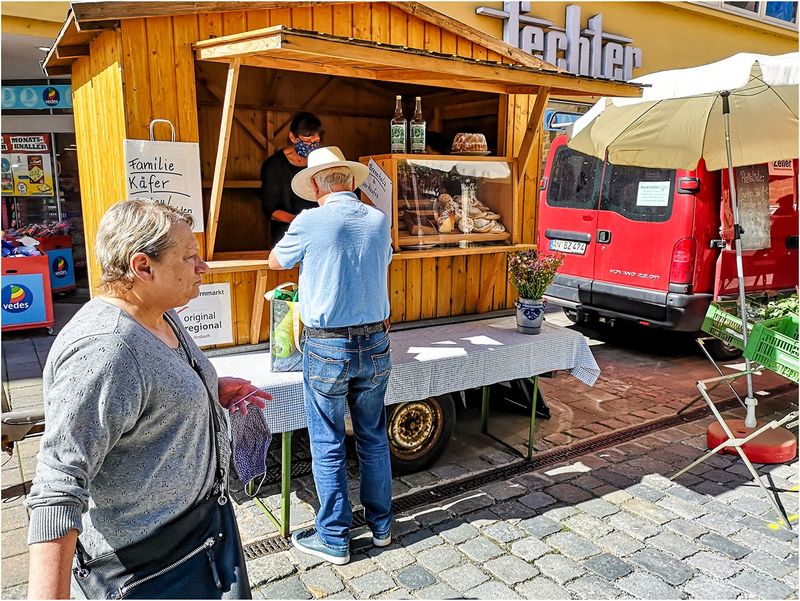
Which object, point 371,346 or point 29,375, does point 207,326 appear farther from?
point 29,375

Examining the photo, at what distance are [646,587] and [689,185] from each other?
4454 millimetres

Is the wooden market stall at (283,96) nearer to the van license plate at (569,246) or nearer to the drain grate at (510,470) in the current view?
the drain grate at (510,470)

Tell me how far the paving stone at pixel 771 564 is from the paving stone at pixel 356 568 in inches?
78.2

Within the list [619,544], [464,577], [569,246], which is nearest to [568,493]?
[619,544]

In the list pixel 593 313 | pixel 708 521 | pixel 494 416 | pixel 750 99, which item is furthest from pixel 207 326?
pixel 593 313

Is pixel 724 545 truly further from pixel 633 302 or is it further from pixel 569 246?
pixel 569 246

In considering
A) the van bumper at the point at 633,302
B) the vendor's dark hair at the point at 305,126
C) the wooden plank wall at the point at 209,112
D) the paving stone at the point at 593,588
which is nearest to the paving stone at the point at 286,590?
the paving stone at the point at 593,588

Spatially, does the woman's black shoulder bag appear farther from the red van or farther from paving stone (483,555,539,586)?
the red van

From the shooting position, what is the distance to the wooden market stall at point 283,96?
344cm

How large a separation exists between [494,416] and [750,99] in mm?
3159

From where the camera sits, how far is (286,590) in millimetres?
3154

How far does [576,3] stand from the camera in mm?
11570

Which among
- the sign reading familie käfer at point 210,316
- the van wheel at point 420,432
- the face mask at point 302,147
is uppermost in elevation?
the face mask at point 302,147

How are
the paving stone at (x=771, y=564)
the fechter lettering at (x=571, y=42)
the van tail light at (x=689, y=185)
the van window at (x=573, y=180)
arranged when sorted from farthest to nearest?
the fechter lettering at (x=571, y=42) < the van window at (x=573, y=180) < the van tail light at (x=689, y=185) < the paving stone at (x=771, y=564)
